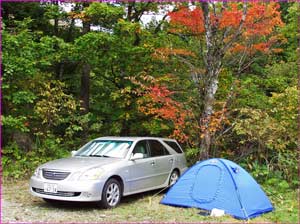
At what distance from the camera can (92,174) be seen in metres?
7.41

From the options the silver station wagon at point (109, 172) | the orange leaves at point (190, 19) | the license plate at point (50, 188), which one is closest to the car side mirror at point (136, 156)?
the silver station wagon at point (109, 172)

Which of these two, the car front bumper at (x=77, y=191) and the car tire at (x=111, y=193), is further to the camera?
the car tire at (x=111, y=193)

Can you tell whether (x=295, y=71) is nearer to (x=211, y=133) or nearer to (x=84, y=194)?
(x=211, y=133)

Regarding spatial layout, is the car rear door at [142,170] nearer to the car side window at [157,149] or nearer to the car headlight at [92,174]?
the car side window at [157,149]

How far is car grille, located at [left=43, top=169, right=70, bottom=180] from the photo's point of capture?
740 centimetres

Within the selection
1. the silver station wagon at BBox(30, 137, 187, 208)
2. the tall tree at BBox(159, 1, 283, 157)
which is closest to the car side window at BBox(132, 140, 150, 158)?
the silver station wagon at BBox(30, 137, 187, 208)

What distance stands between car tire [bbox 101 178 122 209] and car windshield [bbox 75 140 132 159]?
71cm

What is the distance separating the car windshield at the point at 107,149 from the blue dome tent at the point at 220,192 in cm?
139

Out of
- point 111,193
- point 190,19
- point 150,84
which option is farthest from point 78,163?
point 190,19

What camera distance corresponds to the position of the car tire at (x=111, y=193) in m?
7.55

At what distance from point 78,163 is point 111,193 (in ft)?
2.94

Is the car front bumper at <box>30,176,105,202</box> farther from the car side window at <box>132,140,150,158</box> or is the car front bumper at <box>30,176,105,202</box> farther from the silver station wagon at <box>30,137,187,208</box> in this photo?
the car side window at <box>132,140,150,158</box>

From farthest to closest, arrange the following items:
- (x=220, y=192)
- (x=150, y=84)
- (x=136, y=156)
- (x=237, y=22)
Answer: (x=150, y=84) → (x=237, y=22) → (x=136, y=156) → (x=220, y=192)

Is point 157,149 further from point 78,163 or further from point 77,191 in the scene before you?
point 77,191
